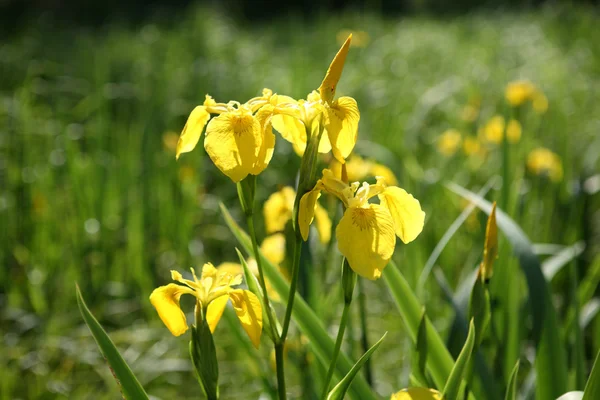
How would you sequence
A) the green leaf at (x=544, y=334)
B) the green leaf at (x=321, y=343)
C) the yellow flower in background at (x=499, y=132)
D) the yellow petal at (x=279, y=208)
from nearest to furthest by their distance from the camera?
the green leaf at (x=321, y=343) → the green leaf at (x=544, y=334) → the yellow petal at (x=279, y=208) → the yellow flower in background at (x=499, y=132)

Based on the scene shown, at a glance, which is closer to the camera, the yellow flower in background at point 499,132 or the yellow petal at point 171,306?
the yellow petal at point 171,306

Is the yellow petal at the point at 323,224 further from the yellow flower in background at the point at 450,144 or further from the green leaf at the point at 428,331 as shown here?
the yellow flower in background at the point at 450,144

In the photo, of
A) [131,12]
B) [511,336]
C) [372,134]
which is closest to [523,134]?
[372,134]

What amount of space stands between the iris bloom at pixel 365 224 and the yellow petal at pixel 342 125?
0.03 m

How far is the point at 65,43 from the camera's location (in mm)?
4977

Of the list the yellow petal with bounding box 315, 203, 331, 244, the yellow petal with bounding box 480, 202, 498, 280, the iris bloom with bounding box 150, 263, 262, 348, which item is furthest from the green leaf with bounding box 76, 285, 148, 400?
the yellow petal with bounding box 315, 203, 331, 244

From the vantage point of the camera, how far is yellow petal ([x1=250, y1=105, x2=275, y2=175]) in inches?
25.4

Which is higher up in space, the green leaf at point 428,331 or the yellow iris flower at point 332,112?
the yellow iris flower at point 332,112

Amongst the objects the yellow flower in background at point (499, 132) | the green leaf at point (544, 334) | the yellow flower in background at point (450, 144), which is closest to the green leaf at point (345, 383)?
the green leaf at point (544, 334)

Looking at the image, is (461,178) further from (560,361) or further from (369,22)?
(369,22)

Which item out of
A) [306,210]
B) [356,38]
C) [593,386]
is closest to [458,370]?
[593,386]

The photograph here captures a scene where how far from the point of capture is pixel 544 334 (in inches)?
38.3

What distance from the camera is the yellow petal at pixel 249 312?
0.66 metres

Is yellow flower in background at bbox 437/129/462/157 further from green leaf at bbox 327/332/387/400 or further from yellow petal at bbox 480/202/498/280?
green leaf at bbox 327/332/387/400
